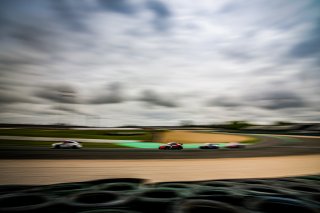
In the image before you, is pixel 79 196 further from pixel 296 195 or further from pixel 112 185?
pixel 296 195

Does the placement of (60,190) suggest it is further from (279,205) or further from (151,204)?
(279,205)

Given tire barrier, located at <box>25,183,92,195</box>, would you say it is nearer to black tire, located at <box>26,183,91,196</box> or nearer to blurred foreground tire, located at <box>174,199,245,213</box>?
black tire, located at <box>26,183,91,196</box>

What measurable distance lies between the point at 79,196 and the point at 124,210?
1320mm

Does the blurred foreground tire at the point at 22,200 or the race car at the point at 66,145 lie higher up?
the race car at the point at 66,145

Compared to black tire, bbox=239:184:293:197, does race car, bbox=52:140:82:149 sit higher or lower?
higher

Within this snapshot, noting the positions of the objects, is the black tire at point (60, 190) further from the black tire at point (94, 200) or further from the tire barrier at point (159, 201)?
the black tire at point (94, 200)

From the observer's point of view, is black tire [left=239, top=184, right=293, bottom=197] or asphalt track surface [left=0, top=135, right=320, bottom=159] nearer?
black tire [left=239, top=184, right=293, bottom=197]

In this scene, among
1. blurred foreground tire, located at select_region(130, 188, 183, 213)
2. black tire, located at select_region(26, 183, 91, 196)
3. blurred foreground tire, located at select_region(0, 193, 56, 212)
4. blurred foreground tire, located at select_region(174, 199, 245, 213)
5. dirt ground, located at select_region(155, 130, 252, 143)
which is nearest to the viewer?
blurred foreground tire, located at select_region(174, 199, 245, 213)

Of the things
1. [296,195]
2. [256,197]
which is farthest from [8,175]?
[296,195]

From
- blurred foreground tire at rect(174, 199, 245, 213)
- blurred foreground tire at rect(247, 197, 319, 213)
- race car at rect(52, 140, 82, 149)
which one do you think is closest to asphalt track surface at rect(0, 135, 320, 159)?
race car at rect(52, 140, 82, 149)

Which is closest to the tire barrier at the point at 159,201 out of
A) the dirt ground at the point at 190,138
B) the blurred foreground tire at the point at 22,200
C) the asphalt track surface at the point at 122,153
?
the blurred foreground tire at the point at 22,200

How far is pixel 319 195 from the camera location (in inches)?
166

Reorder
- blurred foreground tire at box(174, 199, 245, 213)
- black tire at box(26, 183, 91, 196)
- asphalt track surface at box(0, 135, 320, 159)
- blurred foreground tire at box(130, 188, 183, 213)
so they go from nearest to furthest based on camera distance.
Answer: blurred foreground tire at box(174, 199, 245, 213) < blurred foreground tire at box(130, 188, 183, 213) < black tire at box(26, 183, 91, 196) < asphalt track surface at box(0, 135, 320, 159)

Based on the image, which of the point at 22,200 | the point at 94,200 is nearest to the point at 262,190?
the point at 94,200
